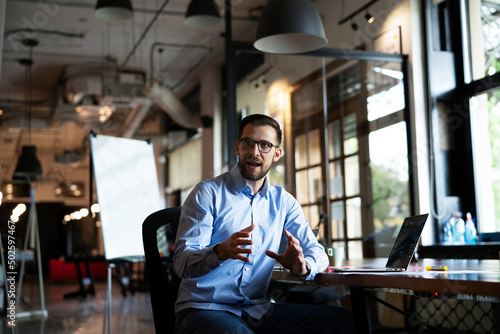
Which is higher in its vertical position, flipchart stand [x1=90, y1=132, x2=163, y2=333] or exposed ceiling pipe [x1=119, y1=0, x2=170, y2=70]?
exposed ceiling pipe [x1=119, y1=0, x2=170, y2=70]

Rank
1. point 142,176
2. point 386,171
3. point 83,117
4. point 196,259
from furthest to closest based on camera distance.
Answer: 1. point 83,117
2. point 386,171
3. point 142,176
4. point 196,259

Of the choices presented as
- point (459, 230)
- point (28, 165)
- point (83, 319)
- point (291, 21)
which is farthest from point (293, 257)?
point (28, 165)

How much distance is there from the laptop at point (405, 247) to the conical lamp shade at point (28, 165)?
5.43 meters

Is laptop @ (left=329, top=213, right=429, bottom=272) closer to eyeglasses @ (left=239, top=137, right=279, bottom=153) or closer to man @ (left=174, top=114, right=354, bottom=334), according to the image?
man @ (left=174, top=114, right=354, bottom=334)

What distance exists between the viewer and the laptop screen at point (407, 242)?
6.56ft

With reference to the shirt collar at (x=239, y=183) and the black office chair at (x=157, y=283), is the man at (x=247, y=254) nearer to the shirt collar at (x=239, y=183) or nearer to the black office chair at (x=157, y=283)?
the shirt collar at (x=239, y=183)

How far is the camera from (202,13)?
616cm

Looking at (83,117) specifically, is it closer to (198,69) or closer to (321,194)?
(198,69)

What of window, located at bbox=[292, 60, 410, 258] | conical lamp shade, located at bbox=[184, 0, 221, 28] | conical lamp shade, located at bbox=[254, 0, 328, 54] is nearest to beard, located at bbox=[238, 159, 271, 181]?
conical lamp shade, located at bbox=[254, 0, 328, 54]

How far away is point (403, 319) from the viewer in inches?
196

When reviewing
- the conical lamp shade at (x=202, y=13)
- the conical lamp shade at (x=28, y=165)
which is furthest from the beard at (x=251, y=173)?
the conical lamp shade at (x=28, y=165)

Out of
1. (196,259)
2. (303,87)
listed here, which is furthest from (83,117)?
(196,259)

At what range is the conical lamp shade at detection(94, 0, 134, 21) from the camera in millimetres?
5598

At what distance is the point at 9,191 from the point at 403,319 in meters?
17.9
